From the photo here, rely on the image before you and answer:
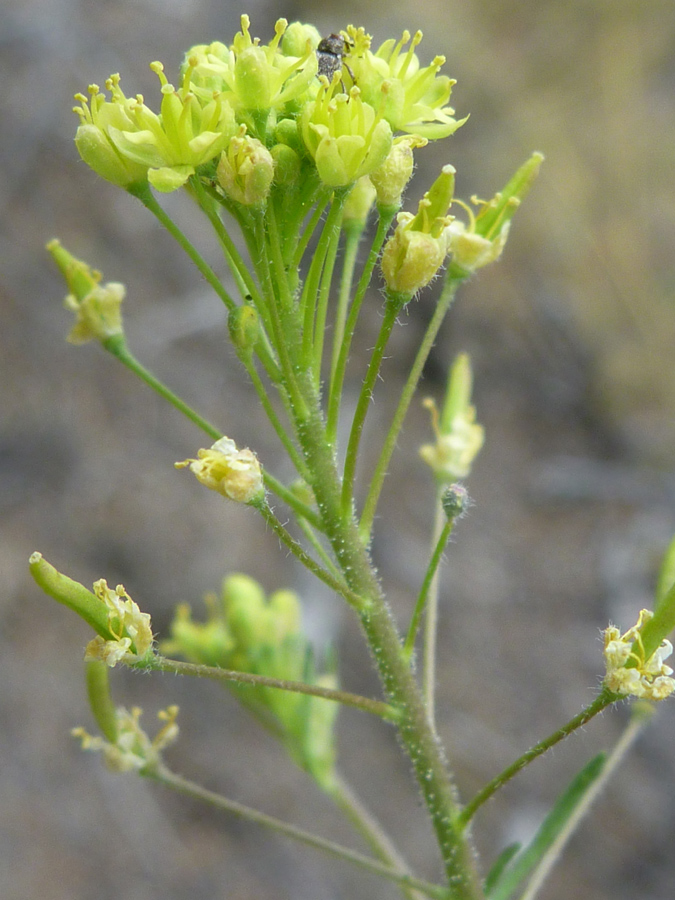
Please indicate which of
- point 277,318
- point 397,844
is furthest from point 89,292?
point 397,844

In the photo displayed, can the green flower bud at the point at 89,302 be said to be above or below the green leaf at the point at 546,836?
above

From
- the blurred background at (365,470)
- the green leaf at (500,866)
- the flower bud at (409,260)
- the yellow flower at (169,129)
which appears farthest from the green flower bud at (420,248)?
the blurred background at (365,470)

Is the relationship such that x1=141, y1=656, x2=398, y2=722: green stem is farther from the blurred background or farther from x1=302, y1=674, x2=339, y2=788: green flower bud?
the blurred background

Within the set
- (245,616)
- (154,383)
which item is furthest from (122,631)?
(245,616)

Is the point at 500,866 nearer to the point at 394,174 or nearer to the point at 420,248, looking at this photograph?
the point at 420,248

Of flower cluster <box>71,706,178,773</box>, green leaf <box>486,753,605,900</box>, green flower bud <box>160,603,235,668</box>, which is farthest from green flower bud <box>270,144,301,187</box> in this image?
green flower bud <box>160,603,235,668</box>

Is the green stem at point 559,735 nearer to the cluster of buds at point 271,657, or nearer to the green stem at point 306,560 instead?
the green stem at point 306,560
